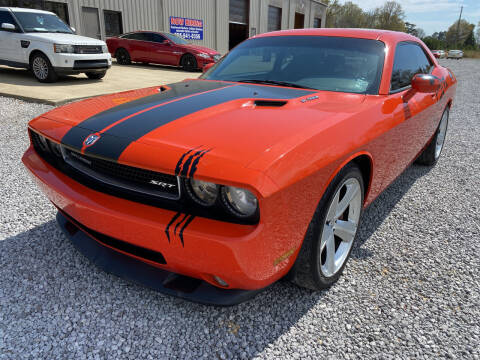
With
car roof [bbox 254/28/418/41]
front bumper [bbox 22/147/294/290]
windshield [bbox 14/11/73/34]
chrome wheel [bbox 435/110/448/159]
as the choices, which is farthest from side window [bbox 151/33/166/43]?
front bumper [bbox 22/147/294/290]

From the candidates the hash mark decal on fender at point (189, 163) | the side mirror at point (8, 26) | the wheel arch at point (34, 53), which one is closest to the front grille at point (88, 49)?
the wheel arch at point (34, 53)

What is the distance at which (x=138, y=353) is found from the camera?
5.45ft

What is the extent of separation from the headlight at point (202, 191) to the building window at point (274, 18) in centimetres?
2807

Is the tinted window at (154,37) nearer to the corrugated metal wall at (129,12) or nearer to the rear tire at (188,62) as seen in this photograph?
the rear tire at (188,62)

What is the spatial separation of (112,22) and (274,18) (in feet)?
51.8

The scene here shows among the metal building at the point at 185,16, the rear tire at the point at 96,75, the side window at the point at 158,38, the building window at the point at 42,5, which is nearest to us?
the rear tire at the point at 96,75

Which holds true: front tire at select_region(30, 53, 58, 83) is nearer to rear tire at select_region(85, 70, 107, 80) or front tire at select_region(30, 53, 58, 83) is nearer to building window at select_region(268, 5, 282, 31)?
rear tire at select_region(85, 70, 107, 80)

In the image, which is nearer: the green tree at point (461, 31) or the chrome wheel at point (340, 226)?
the chrome wheel at point (340, 226)

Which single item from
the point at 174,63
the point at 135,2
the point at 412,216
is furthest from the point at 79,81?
the point at 135,2

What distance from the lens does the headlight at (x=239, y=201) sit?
1476 millimetres

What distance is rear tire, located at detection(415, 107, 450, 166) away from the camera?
159 inches

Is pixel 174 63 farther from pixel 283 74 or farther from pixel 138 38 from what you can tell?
pixel 283 74

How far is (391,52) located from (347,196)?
51.4 inches

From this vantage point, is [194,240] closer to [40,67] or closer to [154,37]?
[40,67]
